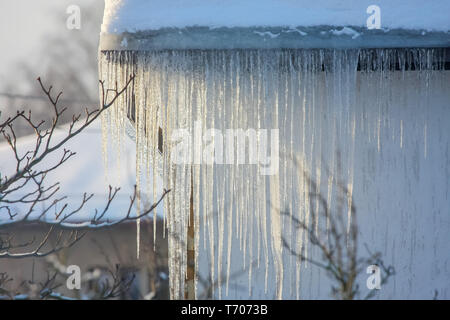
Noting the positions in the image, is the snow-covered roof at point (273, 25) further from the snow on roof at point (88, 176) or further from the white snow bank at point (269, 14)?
the snow on roof at point (88, 176)

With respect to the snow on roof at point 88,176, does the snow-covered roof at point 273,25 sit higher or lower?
higher

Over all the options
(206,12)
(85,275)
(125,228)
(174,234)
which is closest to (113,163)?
(125,228)

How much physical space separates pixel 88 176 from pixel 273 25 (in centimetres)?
605

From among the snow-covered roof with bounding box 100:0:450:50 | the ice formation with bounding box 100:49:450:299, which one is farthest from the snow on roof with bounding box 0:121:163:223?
the snow-covered roof with bounding box 100:0:450:50

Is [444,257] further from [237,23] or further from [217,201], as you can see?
[237,23]

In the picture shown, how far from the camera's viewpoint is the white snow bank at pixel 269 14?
121 inches

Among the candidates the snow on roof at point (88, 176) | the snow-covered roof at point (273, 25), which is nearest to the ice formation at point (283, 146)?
the snow-covered roof at point (273, 25)

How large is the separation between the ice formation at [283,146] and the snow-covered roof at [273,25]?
7.4 inches

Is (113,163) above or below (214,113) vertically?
below

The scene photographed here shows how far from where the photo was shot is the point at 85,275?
7699 mm

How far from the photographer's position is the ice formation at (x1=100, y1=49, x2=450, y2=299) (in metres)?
3.38

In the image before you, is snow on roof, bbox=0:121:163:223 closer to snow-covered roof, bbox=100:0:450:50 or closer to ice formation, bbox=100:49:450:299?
ice formation, bbox=100:49:450:299
